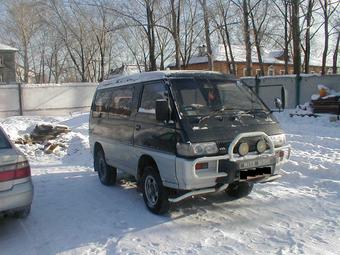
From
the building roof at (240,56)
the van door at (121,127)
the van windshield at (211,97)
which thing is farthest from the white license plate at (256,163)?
the building roof at (240,56)

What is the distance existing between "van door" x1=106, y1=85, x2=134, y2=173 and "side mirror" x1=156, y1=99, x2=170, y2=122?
1.21 m

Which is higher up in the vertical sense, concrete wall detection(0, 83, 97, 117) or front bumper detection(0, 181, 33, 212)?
concrete wall detection(0, 83, 97, 117)

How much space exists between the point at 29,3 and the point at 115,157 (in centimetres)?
4446

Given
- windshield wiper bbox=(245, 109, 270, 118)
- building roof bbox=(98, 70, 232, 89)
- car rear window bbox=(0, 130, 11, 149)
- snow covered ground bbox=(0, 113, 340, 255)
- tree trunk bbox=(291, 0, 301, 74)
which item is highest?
tree trunk bbox=(291, 0, 301, 74)

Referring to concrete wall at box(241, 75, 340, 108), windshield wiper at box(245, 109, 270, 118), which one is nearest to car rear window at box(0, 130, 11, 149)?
windshield wiper at box(245, 109, 270, 118)

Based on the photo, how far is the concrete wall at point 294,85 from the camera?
1888cm

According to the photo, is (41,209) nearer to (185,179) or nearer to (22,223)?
(22,223)

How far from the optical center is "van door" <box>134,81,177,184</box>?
570 cm

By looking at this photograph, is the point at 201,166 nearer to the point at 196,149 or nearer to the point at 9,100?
the point at 196,149

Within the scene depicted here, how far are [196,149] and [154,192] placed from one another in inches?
46.6

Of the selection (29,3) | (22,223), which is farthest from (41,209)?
(29,3)

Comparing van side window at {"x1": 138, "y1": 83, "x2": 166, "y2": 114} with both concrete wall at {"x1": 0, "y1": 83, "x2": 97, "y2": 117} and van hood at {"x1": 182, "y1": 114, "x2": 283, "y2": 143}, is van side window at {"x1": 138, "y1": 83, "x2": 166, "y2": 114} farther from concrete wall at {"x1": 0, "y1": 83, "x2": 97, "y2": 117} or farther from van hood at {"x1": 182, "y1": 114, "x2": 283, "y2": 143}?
concrete wall at {"x1": 0, "y1": 83, "x2": 97, "y2": 117}

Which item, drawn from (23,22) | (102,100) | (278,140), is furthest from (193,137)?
(23,22)

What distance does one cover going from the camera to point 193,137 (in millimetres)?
5465
